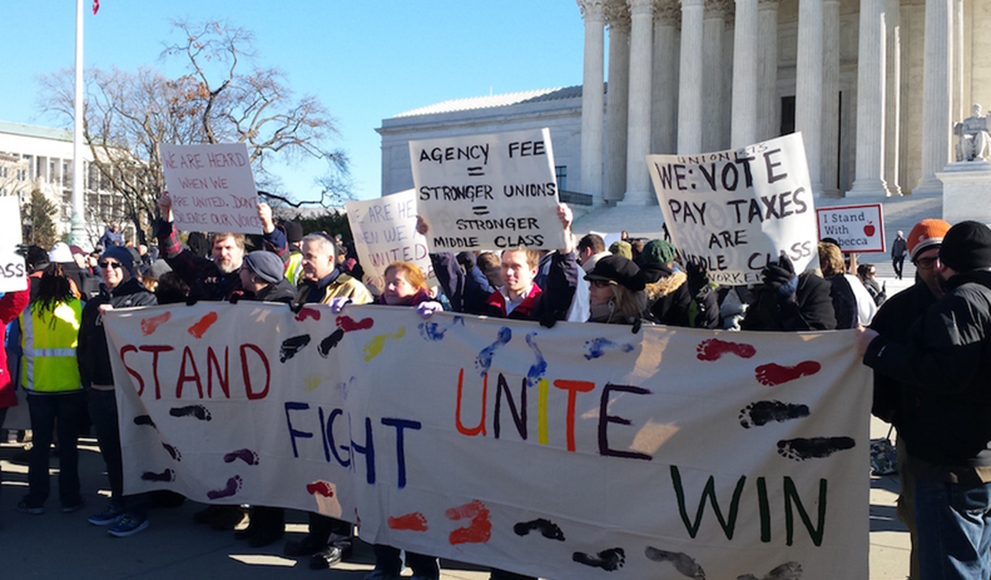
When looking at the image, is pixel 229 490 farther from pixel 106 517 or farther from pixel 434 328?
pixel 434 328

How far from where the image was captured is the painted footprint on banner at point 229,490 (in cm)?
607

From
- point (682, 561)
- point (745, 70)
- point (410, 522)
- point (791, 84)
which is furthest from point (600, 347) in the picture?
point (791, 84)

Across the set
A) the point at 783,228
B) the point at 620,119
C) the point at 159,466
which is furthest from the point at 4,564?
the point at 620,119

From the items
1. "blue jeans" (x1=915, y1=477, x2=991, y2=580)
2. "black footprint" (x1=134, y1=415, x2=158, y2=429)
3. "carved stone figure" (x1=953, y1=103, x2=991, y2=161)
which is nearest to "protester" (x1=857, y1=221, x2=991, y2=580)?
"blue jeans" (x1=915, y1=477, x2=991, y2=580)

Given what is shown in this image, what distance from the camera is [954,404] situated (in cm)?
372

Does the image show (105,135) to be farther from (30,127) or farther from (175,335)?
(30,127)

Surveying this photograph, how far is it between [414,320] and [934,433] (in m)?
2.82

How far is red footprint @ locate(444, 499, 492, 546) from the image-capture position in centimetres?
497

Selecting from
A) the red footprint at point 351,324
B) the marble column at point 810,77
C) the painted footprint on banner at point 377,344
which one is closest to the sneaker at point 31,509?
the red footprint at point 351,324

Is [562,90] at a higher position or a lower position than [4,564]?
higher

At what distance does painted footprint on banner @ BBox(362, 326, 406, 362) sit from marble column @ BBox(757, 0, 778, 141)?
112ft

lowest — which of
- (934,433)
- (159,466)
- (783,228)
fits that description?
(159,466)

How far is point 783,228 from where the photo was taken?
4777 mm

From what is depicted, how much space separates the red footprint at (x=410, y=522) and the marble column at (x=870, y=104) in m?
29.9
